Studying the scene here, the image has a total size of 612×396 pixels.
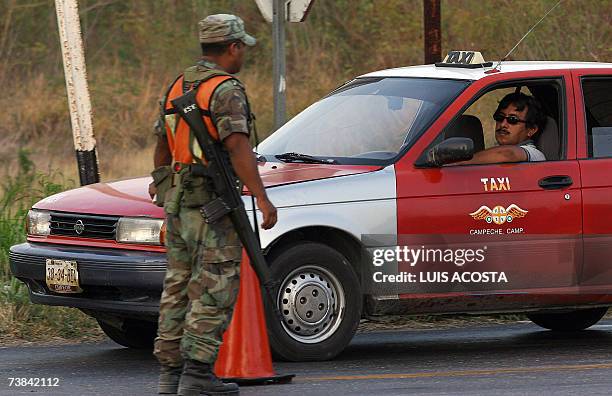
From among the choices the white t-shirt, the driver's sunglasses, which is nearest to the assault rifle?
the white t-shirt

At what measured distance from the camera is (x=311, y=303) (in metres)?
7.56

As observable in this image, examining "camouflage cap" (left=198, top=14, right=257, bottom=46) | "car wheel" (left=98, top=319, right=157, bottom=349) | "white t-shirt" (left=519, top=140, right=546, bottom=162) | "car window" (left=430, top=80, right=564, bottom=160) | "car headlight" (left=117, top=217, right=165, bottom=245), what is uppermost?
"camouflage cap" (left=198, top=14, right=257, bottom=46)

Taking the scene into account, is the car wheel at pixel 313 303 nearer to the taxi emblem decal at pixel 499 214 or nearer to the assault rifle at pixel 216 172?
the taxi emblem decal at pixel 499 214

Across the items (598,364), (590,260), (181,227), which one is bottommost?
(598,364)

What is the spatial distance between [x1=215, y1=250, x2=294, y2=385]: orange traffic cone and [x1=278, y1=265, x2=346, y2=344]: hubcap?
619 mm

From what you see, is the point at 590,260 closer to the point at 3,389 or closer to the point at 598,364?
the point at 598,364

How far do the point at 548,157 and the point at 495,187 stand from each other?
0.57 m

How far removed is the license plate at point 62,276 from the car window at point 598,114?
10.2ft

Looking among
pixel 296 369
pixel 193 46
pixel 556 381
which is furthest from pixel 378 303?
pixel 193 46

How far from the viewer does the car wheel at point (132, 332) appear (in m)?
8.33

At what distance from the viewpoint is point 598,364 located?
7.75m

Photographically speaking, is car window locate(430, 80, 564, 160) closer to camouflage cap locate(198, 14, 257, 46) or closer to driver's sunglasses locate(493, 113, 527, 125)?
driver's sunglasses locate(493, 113, 527, 125)

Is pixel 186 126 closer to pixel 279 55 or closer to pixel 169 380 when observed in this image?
pixel 169 380

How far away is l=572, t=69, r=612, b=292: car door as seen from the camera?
8.12 m
